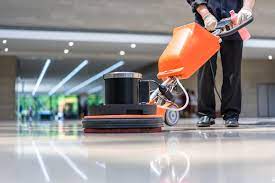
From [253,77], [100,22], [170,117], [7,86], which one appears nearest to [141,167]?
[170,117]

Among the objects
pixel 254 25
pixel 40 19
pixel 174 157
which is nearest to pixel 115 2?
pixel 40 19

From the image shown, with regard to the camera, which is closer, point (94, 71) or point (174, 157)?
point (174, 157)

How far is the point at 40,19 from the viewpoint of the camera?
45.0 ft

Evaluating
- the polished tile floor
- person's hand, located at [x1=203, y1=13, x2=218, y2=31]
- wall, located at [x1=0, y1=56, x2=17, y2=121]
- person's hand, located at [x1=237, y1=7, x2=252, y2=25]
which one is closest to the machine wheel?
person's hand, located at [x1=203, y1=13, x2=218, y2=31]

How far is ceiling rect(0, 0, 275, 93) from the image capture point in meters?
12.5

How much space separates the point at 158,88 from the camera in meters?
3.09

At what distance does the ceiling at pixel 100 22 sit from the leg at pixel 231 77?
28.9ft

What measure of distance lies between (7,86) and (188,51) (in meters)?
17.9

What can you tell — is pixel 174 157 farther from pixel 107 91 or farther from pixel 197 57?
pixel 197 57

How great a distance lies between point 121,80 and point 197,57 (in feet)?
2.07

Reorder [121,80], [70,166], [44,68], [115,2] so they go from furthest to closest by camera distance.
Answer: [44,68], [115,2], [121,80], [70,166]

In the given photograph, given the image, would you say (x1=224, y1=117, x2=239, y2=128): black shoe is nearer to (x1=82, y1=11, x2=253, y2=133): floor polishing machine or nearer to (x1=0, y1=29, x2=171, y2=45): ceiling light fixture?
(x1=82, y1=11, x2=253, y2=133): floor polishing machine

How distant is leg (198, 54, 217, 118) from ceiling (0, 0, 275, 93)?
28.9ft

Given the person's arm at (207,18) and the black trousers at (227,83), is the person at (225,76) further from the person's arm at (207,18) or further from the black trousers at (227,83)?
the person's arm at (207,18)
